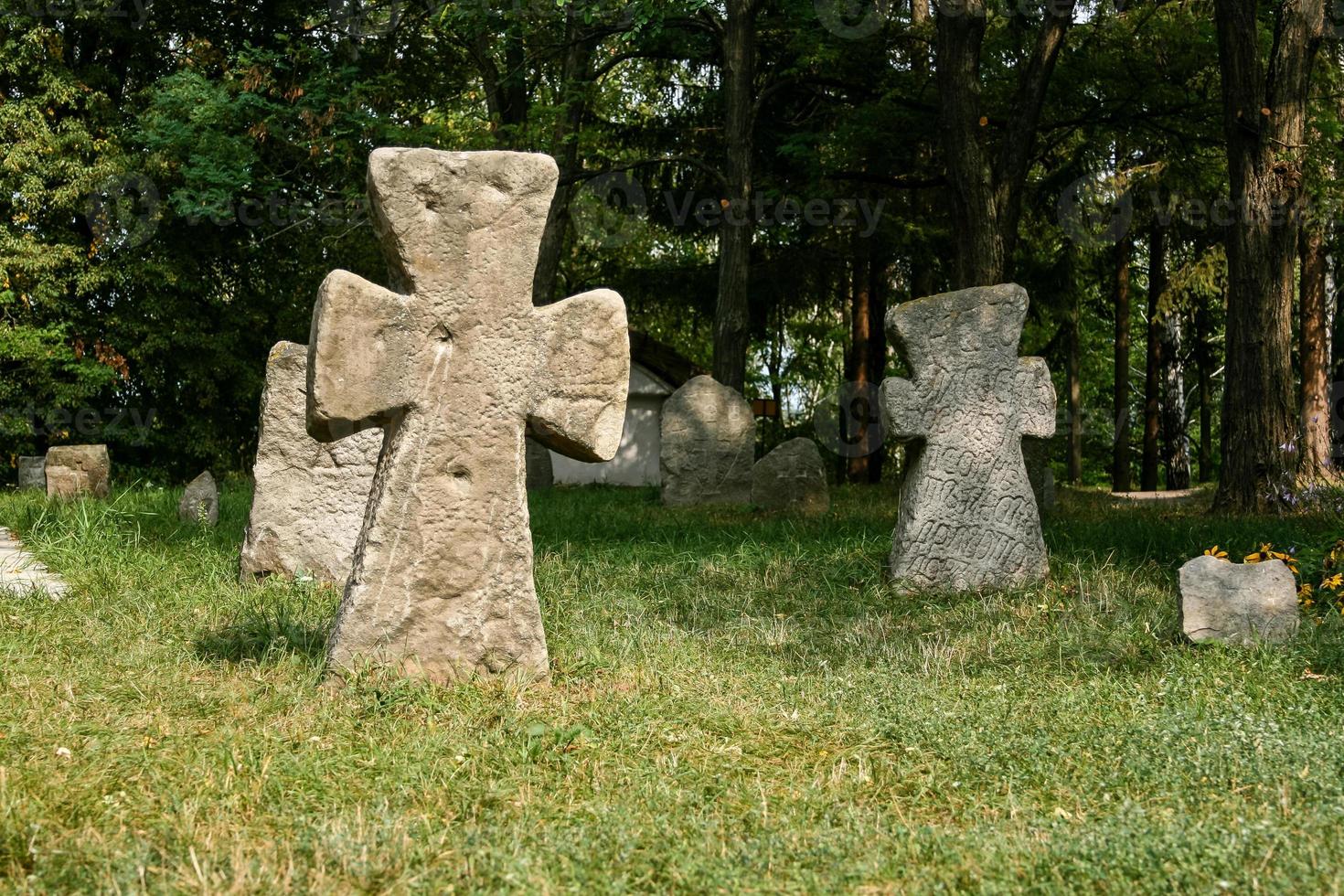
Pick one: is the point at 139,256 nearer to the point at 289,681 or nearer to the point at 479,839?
the point at 289,681

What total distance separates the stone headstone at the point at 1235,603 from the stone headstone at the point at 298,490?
555 cm

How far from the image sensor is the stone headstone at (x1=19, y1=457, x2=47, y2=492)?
20.4 m

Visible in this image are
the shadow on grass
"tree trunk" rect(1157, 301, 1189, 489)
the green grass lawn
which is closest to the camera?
the green grass lawn

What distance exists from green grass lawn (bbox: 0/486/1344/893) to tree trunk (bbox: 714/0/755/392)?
11337mm

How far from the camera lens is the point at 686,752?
4.81 m

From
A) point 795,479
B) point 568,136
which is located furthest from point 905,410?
point 568,136

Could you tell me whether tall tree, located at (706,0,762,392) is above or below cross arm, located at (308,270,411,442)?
above

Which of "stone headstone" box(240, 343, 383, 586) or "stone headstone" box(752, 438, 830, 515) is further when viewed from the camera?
"stone headstone" box(752, 438, 830, 515)

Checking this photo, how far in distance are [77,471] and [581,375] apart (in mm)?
13079

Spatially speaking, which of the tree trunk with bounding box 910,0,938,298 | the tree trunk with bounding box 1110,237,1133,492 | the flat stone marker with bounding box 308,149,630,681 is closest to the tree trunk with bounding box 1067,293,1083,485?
the tree trunk with bounding box 1110,237,1133,492

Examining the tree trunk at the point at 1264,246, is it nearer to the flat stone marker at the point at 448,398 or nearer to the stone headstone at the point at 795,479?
the stone headstone at the point at 795,479

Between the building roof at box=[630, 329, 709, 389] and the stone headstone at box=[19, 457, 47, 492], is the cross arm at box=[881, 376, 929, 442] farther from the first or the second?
the building roof at box=[630, 329, 709, 389]

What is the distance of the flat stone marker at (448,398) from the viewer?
561 centimetres

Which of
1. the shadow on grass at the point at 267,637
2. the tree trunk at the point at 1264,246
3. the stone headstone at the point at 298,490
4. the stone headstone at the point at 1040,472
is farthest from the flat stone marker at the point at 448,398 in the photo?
the stone headstone at the point at 1040,472
